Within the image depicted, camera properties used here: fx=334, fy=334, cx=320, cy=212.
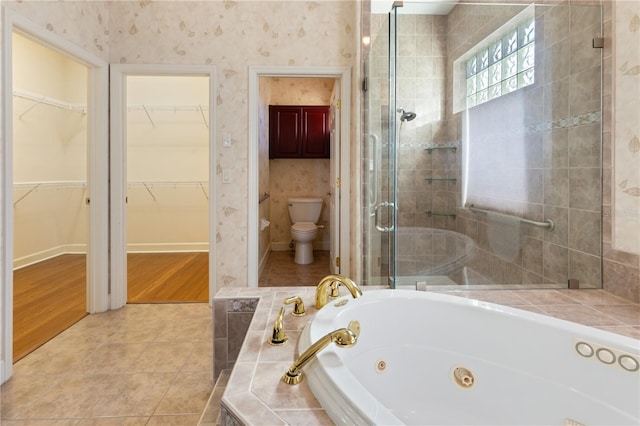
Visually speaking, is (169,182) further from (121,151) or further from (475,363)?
(475,363)

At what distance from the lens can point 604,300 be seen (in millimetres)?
1524

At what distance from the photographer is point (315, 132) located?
465cm

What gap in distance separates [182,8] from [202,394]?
2.79 metres

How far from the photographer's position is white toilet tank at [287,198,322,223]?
4531 millimetres

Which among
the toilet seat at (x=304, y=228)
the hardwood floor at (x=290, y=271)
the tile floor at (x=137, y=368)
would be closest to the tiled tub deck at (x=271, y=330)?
the tile floor at (x=137, y=368)

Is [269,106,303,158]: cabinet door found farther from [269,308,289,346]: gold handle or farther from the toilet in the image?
[269,308,289,346]: gold handle

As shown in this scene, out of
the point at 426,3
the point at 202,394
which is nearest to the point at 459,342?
the point at 202,394

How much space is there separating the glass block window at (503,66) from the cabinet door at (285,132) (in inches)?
106

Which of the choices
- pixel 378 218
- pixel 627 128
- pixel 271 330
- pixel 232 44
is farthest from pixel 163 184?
pixel 627 128

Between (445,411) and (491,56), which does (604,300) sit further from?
(491,56)

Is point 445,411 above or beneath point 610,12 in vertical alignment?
beneath

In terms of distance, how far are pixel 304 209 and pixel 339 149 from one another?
5.79 ft

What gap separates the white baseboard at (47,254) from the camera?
367 cm

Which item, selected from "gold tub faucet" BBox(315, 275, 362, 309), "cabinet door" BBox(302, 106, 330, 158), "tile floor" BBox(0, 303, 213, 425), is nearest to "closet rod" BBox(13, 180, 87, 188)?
"tile floor" BBox(0, 303, 213, 425)
